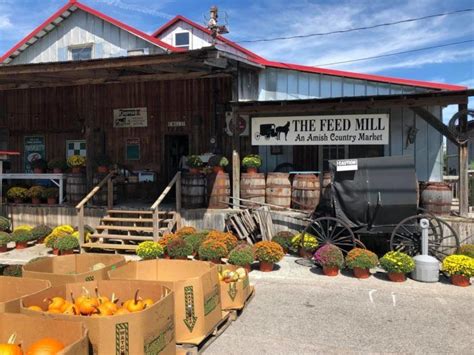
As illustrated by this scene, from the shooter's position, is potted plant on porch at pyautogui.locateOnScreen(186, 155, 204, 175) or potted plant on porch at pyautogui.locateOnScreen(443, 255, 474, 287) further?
potted plant on porch at pyautogui.locateOnScreen(186, 155, 204, 175)

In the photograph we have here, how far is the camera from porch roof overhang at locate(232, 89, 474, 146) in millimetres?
10602

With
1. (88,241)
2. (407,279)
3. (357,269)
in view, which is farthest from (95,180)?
(407,279)

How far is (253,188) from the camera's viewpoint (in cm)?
1212

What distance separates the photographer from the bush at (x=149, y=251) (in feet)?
30.8

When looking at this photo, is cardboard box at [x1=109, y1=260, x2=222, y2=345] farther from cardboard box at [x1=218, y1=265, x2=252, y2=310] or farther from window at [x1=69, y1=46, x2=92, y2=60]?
window at [x1=69, y1=46, x2=92, y2=60]

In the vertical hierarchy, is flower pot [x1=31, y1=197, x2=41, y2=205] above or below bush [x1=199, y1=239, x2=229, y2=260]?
above

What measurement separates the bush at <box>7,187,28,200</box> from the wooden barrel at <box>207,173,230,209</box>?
19.0 feet

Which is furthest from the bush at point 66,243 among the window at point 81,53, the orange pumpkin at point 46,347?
the window at point 81,53

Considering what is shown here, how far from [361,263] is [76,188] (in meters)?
8.30

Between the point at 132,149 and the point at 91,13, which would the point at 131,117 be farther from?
the point at 91,13

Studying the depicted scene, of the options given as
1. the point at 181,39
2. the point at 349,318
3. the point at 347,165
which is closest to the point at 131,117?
the point at 347,165

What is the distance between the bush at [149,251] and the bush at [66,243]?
2118mm

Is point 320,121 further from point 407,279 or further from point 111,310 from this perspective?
point 111,310

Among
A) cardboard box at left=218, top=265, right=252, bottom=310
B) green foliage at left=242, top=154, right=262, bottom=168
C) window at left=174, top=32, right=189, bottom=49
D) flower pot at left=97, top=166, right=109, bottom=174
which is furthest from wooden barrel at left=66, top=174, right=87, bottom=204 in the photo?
window at left=174, top=32, right=189, bottom=49
